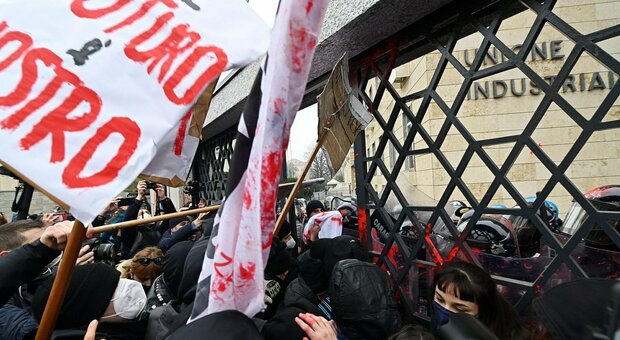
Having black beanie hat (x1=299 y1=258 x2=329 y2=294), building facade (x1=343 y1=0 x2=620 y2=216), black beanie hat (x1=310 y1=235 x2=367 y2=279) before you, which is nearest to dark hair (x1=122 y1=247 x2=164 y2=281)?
black beanie hat (x1=299 y1=258 x2=329 y2=294)

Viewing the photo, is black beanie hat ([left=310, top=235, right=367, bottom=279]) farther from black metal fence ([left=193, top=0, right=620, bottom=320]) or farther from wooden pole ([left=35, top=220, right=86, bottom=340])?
wooden pole ([left=35, top=220, right=86, bottom=340])

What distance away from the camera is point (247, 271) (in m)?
1.03

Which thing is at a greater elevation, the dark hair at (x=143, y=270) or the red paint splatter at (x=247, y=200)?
the red paint splatter at (x=247, y=200)

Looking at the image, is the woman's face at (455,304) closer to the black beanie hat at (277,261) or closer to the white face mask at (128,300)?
the black beanie hat at (277,261)

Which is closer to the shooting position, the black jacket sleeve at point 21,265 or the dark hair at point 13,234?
the black jacket sleeve at point 21,265

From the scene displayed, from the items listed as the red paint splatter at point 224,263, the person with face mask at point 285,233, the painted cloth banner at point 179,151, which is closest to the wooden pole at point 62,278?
the painted cloth banner at point 179,151

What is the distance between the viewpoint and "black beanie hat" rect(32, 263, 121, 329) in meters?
1.64

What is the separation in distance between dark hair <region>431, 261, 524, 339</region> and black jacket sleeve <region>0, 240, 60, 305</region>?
184cm

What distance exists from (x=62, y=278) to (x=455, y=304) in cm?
168

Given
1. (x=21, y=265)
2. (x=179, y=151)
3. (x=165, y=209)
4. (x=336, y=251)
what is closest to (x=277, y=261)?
→ (x=336, y=251)

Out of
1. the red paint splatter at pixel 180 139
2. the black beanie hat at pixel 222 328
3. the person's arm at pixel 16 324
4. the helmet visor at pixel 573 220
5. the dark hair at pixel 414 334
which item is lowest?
the person's arm at pixel 16 324

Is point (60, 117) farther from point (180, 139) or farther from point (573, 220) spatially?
point (573, 220)

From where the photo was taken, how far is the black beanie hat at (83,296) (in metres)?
1.64

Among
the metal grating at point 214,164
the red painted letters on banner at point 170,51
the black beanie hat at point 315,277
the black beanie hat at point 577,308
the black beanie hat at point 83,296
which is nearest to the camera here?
the black beanie hat at point 577,308
